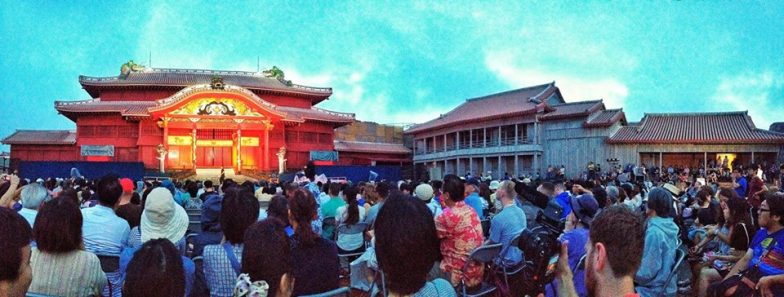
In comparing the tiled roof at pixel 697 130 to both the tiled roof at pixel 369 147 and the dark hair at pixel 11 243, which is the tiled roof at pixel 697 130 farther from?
the dark hair at pixel 11 243

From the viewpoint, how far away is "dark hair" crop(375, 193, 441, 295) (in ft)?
8.58

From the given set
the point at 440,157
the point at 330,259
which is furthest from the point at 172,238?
the point at 440,157

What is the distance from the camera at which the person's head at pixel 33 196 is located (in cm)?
554

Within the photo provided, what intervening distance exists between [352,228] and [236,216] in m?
3.44

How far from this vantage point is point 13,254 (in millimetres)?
2582

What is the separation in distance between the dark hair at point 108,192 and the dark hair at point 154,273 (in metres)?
3.01

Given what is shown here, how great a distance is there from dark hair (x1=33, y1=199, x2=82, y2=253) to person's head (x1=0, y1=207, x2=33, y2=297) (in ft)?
2.09

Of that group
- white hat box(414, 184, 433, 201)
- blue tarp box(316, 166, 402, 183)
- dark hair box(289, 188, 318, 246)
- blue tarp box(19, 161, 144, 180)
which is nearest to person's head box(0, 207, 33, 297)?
dark hair box(289, 188, 318, 246)

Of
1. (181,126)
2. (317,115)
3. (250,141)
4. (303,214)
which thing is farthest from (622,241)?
(317,115)

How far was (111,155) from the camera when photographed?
111 feet

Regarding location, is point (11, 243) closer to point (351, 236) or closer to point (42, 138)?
point (351, 236)

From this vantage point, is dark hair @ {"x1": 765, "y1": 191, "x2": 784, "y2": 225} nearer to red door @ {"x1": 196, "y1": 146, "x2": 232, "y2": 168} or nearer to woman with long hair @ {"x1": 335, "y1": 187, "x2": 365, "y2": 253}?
woman with long hair @ {"x1": 335, "y1": 187, "x2": 365, "y2": 253}

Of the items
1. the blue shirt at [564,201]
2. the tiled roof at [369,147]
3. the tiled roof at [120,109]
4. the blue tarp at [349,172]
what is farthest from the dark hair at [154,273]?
the tiled roof at [369,147]

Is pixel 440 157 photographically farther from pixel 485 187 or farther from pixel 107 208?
pixel 107 208
